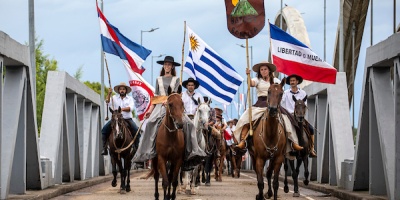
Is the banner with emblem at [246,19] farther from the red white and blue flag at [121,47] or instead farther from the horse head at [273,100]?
the red white and blue flag at [121,47]

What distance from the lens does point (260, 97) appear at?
19266 millimetres

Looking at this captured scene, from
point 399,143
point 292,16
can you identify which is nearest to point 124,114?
point 399,143

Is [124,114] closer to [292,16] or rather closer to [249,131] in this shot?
[249,131]

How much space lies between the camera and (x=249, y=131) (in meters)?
18.4

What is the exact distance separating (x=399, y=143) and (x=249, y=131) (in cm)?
325

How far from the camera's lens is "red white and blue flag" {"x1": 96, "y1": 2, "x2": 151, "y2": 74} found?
25828 millimetres

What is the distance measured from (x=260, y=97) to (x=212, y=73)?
8235 millimetres

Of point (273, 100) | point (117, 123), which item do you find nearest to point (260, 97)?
point (273, 100)

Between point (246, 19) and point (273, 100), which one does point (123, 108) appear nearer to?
point (246, 19)

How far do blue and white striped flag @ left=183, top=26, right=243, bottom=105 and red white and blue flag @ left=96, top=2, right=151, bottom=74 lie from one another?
1547 millimetres

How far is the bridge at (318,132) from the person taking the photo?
17.4m

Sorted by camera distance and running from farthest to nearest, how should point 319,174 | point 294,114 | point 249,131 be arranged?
point 319,174
point 294,114
point 249,131

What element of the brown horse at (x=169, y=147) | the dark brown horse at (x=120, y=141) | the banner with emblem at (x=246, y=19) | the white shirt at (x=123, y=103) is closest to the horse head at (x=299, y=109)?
the banner with emblem at (x=246, y=19)

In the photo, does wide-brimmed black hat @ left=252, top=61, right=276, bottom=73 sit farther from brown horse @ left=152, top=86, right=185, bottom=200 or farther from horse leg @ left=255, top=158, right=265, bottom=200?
brown horse @ left=152, top=86, right=185, bottom=200
